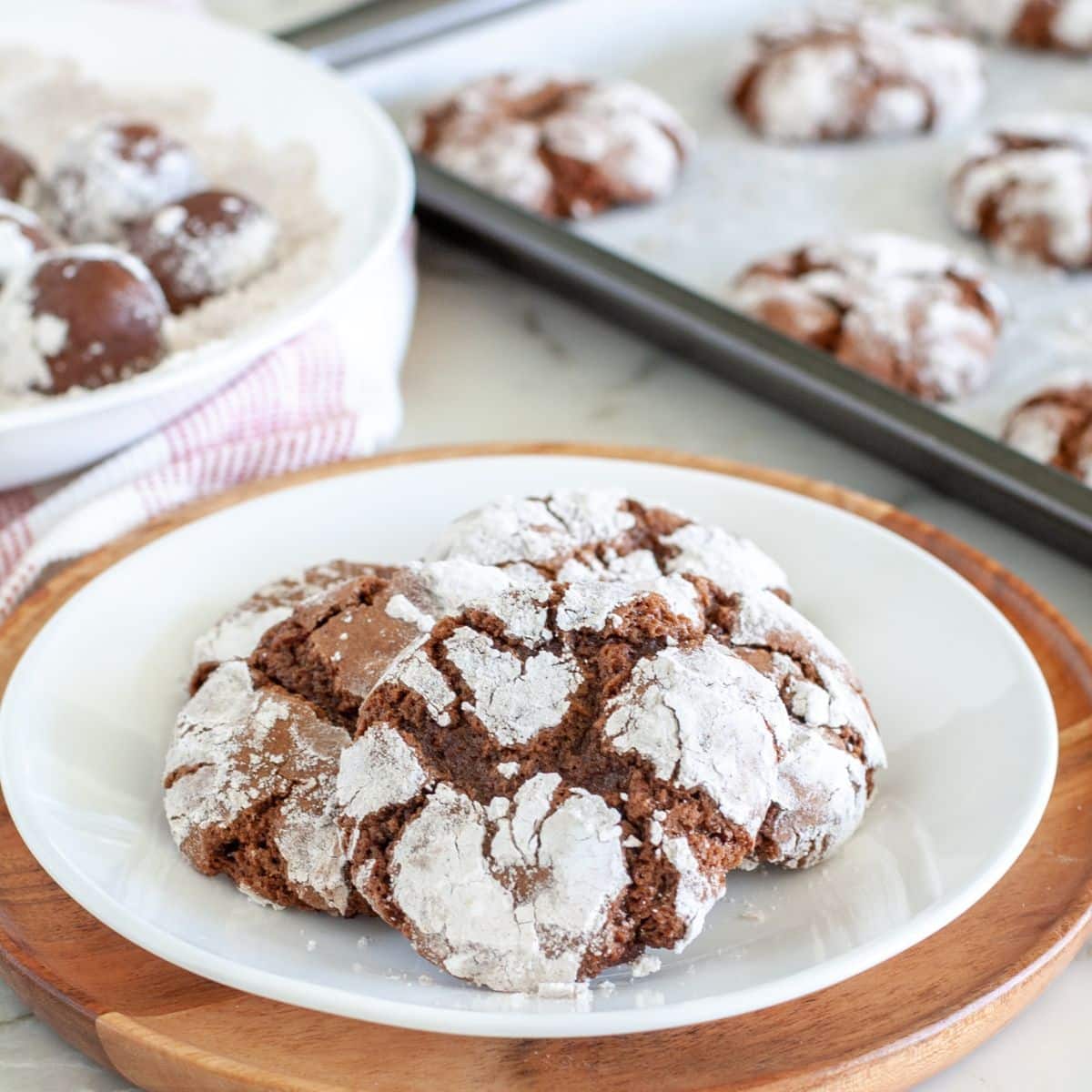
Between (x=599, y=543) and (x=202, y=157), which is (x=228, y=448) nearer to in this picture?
(x=599, y=543)

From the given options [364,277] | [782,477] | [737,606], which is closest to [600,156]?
[364,277]

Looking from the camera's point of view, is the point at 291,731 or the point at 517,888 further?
the point at 291,731

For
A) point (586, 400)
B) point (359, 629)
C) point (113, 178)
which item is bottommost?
point (586, 400)

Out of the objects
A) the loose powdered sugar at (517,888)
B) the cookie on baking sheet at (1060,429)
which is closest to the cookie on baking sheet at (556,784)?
the loose powdered sugar at (517,888)

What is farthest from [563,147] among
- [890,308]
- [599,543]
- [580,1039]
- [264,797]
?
[580,1039]

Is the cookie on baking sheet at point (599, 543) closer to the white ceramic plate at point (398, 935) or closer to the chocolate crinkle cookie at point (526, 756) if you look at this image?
the chocolate crinkle cookie at point (526, 756)

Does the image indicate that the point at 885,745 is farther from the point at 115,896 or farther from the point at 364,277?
the point at 364,277

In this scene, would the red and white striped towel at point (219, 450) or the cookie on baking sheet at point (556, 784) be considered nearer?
the cookie on baking sheet at point (556, 784)

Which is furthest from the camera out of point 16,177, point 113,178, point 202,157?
point 202,157
